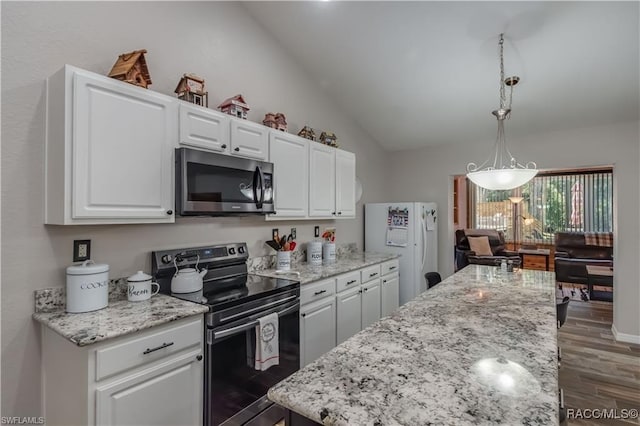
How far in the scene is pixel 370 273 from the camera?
3383mm

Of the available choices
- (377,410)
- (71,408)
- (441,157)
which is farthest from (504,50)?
(71,408)

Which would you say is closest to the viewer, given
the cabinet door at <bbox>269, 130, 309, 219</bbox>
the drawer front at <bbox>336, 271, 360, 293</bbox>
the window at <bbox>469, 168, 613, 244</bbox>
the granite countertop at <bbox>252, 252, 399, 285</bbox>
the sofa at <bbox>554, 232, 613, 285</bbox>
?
the granite countertop at <bbox>252, 252, 399, 285</bbox>

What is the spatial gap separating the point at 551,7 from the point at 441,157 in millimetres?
2530

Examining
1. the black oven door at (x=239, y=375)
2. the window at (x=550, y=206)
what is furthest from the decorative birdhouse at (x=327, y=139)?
the window at (x=550, y=206)

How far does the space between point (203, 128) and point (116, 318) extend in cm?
124

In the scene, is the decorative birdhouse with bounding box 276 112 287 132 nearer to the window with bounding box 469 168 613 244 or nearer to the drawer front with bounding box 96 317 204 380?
the drawer front with bounding box 96 317 204 380

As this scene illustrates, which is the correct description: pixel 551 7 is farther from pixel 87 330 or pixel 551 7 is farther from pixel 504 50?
A: pixel 87 330

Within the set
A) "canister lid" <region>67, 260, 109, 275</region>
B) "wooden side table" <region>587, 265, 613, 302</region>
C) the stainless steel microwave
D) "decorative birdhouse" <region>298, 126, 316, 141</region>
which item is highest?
"decorative birdhouse" <region>298, 126, 316, 141</region>

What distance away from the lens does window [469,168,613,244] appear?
7.12 meters

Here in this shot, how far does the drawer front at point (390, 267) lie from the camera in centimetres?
363

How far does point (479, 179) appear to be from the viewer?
2305 mm

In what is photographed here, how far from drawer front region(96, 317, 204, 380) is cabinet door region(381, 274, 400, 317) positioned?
233 cm

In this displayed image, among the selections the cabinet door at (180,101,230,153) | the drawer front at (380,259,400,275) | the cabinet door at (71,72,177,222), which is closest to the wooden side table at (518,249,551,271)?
the drawer front at (380,259,400,275)

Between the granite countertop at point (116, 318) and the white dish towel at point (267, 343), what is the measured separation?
0.41 m
